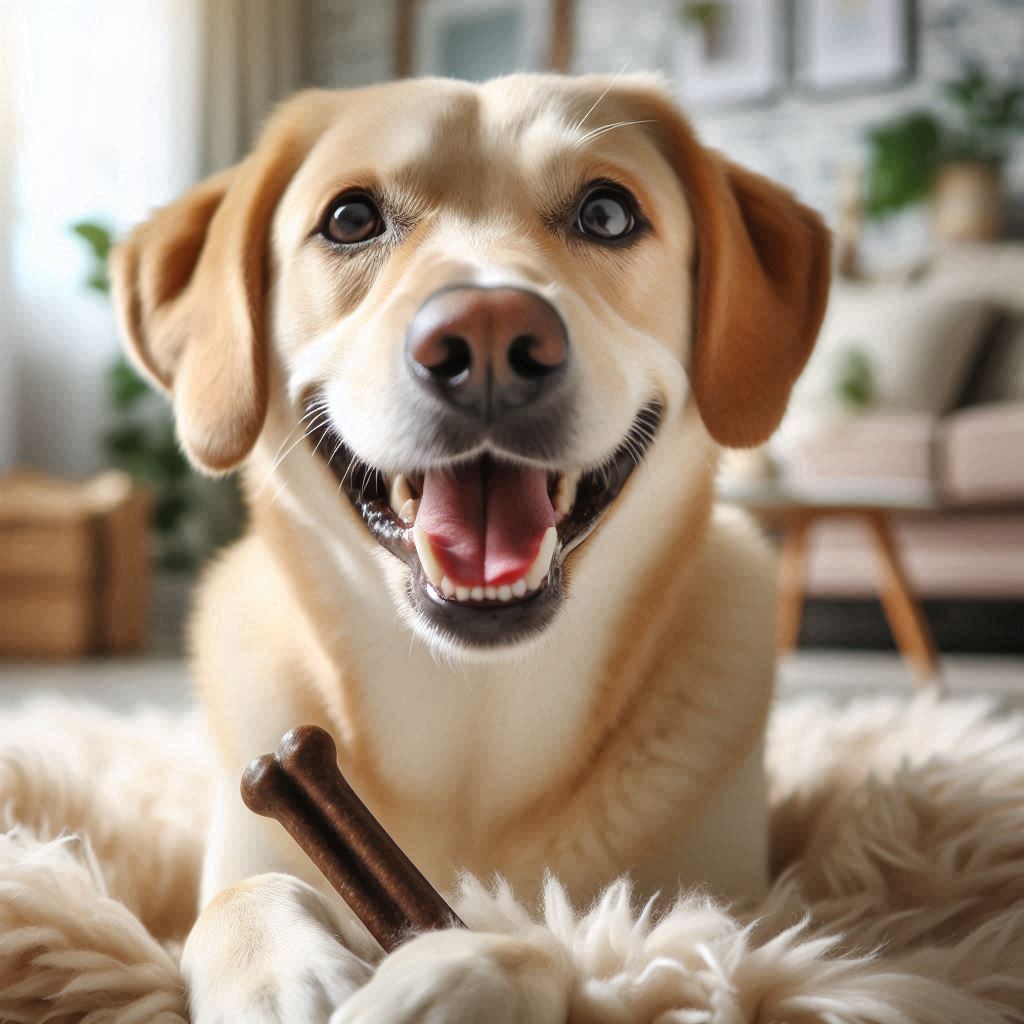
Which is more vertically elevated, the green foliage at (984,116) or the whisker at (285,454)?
the green foliage at (984,116)

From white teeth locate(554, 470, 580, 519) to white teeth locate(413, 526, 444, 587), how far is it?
12 centimetres

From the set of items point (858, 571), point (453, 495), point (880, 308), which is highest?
point (453, 495)

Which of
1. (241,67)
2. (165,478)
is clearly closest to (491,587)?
(165,478)

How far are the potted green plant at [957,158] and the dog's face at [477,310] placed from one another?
4142 mm

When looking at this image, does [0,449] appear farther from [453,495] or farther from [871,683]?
[453,495]

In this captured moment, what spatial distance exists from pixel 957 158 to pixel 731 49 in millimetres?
1305

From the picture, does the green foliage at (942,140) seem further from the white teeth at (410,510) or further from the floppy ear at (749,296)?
the white teeth at (410,510)

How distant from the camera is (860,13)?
527 centimetres

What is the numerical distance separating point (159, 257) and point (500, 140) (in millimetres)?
375

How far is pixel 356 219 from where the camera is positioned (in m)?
1.01

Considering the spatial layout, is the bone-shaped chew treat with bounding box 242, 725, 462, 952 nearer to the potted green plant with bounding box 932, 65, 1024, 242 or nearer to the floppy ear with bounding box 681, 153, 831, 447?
the floppy ear with bounding box 681, 153, 831, 447

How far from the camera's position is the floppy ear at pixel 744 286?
42.2 inches

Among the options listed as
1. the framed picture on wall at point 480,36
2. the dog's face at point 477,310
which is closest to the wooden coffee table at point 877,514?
the dog's face at point 477,310

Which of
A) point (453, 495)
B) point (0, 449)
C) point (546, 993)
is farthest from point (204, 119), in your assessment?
point (546, 993)
